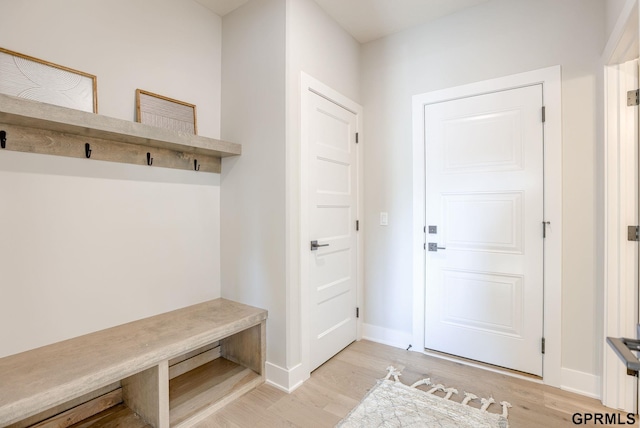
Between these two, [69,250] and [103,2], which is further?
[103,2]

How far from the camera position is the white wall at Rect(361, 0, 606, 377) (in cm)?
204

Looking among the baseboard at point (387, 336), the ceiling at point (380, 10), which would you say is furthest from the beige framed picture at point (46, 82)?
the baseboard at point (387, 336)

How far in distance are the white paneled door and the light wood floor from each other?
214mm

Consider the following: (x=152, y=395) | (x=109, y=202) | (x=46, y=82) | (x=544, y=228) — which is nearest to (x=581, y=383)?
(x=544, y=228)

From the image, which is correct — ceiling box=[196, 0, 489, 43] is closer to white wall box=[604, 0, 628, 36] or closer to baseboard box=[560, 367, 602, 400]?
white wall box=[604, 0, 628, 36]

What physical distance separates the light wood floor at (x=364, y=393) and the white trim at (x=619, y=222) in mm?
215

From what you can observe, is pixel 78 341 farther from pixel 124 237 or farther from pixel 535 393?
pixel 535 393

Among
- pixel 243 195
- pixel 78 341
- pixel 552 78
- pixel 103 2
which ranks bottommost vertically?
pixel 78 341

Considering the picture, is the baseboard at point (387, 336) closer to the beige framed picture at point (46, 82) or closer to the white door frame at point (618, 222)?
the white door frame at point (618, 222)

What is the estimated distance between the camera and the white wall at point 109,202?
1.59 m

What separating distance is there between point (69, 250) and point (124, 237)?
291mm

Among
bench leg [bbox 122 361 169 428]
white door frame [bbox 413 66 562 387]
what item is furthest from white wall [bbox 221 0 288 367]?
white door frame [bbox 413 66 562 387]

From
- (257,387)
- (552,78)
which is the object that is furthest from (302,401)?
(552,78)

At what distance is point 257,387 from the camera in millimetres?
2139
